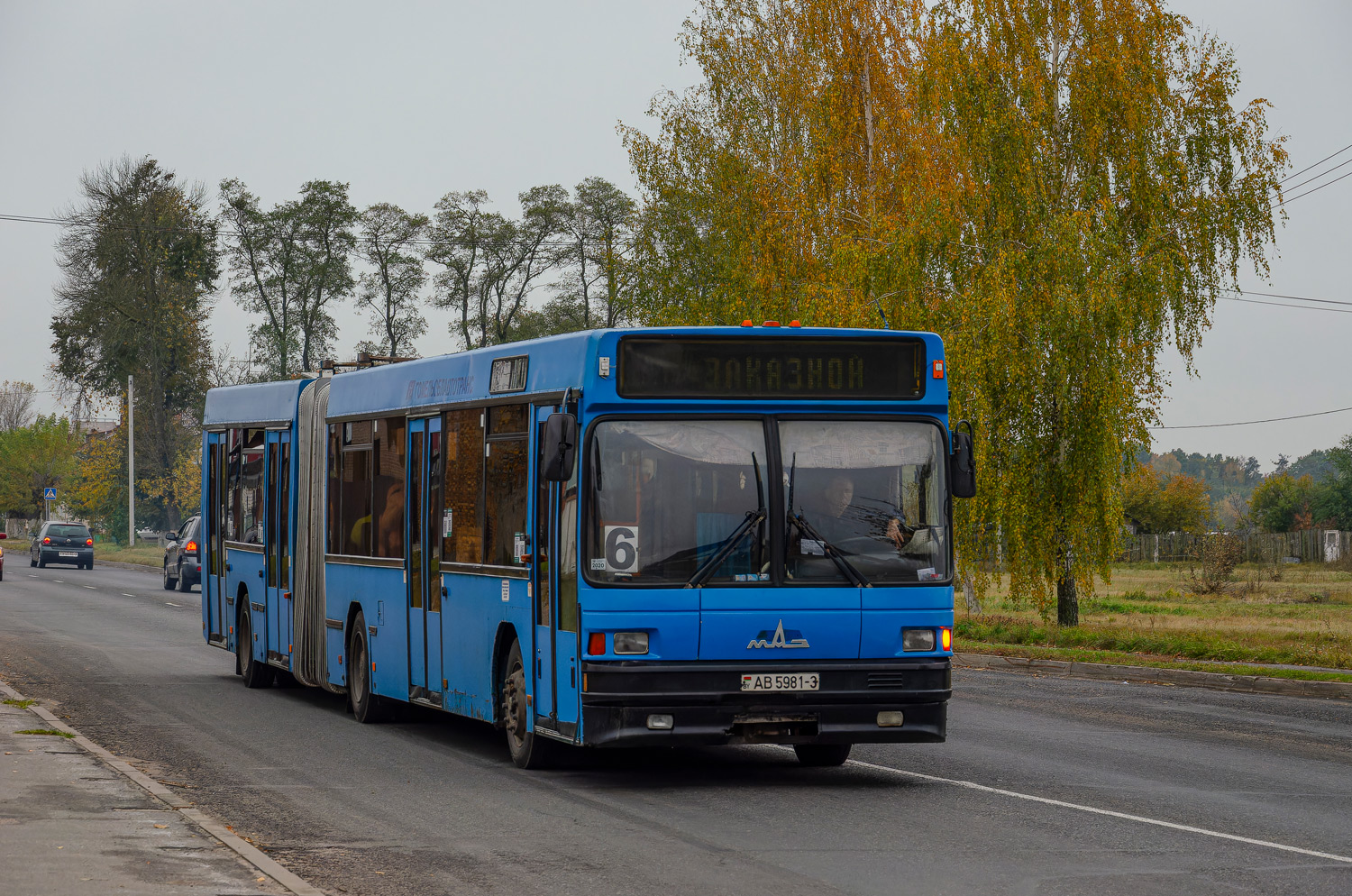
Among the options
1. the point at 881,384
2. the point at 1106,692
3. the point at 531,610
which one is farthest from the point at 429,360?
the point at 1106,692

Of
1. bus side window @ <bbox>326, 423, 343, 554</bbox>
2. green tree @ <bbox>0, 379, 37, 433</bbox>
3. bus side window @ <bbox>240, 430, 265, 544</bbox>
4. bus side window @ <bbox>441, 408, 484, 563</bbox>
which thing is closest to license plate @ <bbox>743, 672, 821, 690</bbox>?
bus side window @ <bbox>441, 408, 484, 563</bbox>

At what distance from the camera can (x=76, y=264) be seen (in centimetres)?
7325

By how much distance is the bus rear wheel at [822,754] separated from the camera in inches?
472

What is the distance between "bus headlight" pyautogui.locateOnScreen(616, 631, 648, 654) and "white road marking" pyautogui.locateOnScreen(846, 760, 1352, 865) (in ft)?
7.96

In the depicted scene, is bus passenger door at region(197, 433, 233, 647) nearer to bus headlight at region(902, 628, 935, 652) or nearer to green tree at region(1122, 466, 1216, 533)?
bus headlight at region(902, 628, 935, 652)

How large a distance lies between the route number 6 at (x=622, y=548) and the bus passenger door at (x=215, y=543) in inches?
411

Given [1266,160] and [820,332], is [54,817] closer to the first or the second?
[820,332]

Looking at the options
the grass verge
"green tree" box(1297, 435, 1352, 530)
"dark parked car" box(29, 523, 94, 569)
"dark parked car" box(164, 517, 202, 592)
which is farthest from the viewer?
"green tree" box(1297, 435, 1352, 530)

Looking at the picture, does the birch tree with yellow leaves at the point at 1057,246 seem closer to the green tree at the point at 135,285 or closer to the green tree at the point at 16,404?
the green tree at the point at 135,285

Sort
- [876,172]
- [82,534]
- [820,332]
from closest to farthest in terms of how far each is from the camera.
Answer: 1. [820,332]
2. [876,172]
3. [82,534]

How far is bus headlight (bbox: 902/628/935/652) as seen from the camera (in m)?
10.7

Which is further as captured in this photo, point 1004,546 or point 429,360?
point 1004,546

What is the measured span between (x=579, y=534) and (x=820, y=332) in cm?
217

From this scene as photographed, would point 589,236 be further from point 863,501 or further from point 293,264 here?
point 863,501
